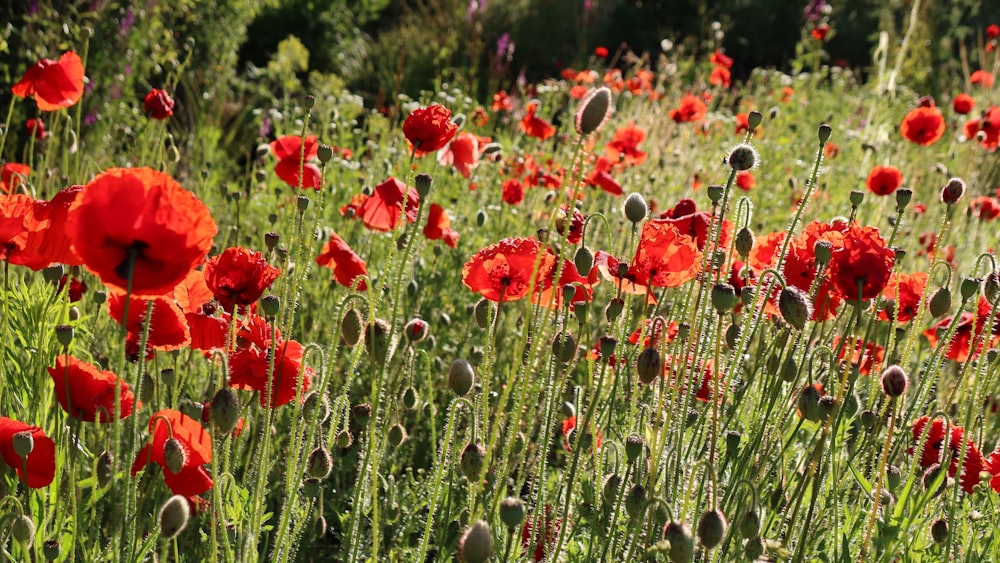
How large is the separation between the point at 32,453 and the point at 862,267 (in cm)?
137

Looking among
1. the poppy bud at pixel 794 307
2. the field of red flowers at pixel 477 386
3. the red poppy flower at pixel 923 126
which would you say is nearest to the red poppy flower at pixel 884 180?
the field of red flowers at pixel 477 386

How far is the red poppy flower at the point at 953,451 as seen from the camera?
6.13ft

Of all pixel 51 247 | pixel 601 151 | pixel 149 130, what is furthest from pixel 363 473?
pixel 601 151

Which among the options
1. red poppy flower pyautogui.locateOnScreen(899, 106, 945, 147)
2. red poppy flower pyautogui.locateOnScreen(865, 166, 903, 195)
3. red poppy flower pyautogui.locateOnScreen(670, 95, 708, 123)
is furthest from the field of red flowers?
red poppy flower pyautogui.locateOnScreen(670, 95, 708, 123)

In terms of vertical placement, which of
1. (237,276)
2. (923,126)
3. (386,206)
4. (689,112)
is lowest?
(237,276)

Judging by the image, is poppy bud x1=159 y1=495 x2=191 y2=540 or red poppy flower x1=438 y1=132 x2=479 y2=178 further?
red poppy flower x1=438 y1=132 x2=479 y2=178

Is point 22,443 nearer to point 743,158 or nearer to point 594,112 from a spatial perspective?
point 594,112

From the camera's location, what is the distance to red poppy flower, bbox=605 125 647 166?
3630mm

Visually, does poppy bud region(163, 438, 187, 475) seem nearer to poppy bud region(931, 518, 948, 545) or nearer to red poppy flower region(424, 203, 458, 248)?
poppy bud region(931, 518, 948, 545)

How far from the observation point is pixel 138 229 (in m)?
1.01

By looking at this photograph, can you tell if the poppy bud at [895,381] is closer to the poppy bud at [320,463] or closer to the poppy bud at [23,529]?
the poppy bud at [320,463]

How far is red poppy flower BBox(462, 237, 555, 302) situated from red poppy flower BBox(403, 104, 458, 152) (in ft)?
1.02

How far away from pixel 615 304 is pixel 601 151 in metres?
4.11

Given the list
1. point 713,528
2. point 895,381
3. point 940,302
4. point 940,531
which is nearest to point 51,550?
point 713,528
